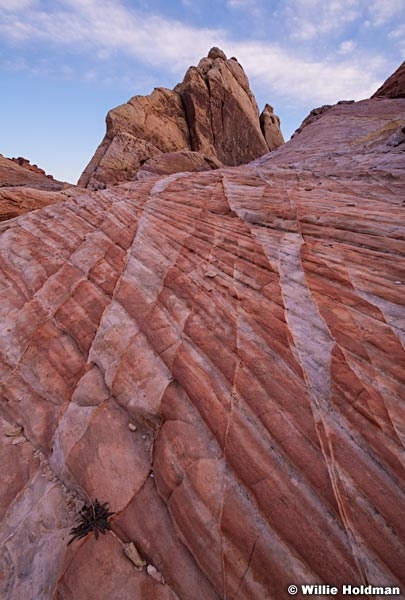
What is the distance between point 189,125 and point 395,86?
783 inches

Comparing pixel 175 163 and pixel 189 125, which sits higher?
pixel 189 125

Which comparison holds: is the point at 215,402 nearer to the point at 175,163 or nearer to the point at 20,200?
the point at 20,200

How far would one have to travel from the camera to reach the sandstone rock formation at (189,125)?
83.4 feet

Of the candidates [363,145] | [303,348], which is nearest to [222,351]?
[303,348]

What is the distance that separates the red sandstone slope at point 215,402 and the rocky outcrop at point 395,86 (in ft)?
63.6

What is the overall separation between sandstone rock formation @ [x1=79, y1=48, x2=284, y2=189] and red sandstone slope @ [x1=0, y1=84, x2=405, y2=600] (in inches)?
755

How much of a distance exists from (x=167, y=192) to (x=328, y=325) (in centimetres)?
712

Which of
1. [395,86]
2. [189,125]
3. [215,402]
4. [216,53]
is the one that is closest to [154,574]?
[215,402]

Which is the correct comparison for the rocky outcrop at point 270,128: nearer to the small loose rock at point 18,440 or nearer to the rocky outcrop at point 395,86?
the rocky outcrop at point 395,86

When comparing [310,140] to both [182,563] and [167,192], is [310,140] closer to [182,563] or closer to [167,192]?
[167,192]

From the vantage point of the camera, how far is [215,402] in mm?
4066

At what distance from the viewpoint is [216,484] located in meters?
3.48

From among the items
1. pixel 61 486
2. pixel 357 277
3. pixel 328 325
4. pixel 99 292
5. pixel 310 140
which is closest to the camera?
pixel 61 486

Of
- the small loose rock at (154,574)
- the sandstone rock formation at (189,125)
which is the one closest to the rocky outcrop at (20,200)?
the sandstone rock formation at (189,125)
